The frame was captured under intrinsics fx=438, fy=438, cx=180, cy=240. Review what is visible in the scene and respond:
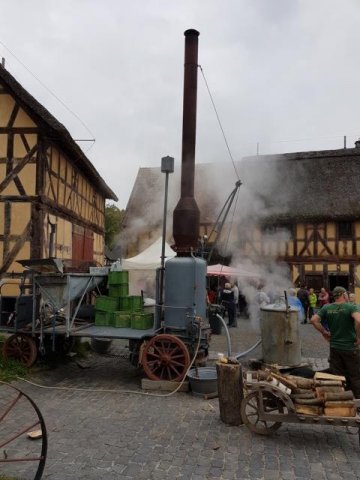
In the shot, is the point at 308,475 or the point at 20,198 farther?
the point at 20,198

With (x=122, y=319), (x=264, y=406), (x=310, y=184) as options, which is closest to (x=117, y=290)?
(x=122, y=319)

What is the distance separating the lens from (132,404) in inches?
218

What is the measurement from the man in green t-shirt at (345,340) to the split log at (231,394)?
1138 millimetres

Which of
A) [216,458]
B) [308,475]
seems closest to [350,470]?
[308,475]

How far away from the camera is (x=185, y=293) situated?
6.65 metres

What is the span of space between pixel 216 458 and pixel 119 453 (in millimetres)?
881

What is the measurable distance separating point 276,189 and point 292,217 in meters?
2.36

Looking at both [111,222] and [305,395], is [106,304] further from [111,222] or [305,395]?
[111,222]

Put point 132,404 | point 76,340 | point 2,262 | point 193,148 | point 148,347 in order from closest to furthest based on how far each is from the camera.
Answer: point 132,404
point 148,347
point 193,148
point 76,340
point 2,262

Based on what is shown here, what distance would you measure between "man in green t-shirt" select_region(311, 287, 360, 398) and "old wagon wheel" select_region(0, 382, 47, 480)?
3.23m

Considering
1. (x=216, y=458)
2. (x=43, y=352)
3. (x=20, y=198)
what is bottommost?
(x=216, y=458)

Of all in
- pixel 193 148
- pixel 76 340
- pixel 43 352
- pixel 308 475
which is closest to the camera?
pixel 308 475

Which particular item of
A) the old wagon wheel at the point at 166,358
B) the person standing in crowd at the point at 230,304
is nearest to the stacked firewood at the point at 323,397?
the old wagon wheel at the point at 166,358

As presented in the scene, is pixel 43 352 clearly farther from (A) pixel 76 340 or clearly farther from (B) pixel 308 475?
(B) pixel 308 475
